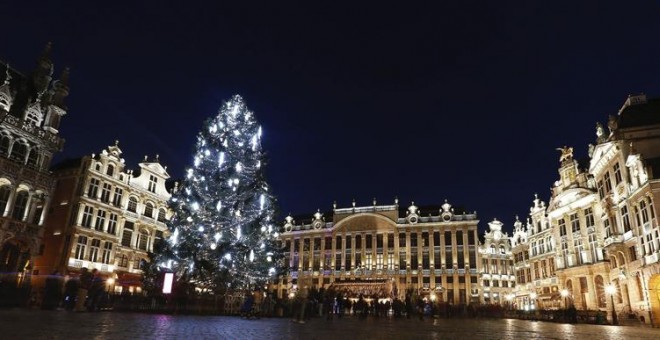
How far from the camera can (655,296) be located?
1158 inches

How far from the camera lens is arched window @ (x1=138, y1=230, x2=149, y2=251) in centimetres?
4712

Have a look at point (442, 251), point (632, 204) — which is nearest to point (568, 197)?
point (632, 204)

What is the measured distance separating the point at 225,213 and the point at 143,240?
96.2 ft

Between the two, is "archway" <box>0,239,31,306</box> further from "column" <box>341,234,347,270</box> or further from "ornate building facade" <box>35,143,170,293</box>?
"column" <box>341,234,347,270</box>

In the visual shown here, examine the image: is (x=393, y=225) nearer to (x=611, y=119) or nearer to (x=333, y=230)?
(x=333, y=230)

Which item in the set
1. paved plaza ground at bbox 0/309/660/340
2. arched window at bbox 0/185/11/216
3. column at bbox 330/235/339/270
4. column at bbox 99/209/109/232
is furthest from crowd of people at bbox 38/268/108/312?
column at bbox 330/235/339/270

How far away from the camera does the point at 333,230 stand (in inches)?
2852

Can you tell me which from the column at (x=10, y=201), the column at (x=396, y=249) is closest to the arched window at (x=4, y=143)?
the column at (x=10, y=201)

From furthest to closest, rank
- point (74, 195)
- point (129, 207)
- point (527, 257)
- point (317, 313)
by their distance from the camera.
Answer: point (527, 257) → point (129, 207) → point (74, 195) → point (317, 313)

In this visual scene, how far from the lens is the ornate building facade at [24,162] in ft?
102

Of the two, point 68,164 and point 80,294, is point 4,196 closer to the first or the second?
point 68,164

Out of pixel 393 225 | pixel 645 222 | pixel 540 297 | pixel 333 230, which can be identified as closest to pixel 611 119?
pixel 645 222

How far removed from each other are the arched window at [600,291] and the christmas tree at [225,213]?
33.5 m

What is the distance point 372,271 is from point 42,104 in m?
50.7
